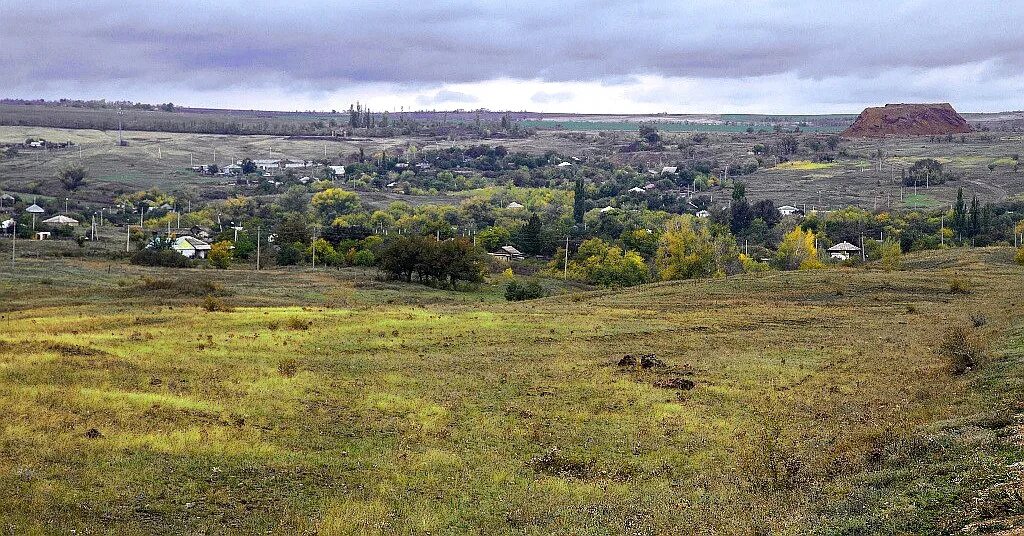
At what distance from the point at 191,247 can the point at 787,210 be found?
96.8 m

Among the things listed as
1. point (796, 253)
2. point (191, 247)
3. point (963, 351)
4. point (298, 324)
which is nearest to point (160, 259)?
point (191, 247)

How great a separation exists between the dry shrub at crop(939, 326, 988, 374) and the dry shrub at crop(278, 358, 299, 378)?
19.7 metres

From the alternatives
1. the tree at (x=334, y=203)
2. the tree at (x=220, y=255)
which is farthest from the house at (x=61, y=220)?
the tree at (x=220, y=255)

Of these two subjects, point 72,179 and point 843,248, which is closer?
point 843,248

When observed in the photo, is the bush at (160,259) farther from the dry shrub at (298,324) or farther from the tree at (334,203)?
the tree at (334,203)

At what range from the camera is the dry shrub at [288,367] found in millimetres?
30047

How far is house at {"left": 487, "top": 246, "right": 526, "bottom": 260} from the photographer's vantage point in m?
118

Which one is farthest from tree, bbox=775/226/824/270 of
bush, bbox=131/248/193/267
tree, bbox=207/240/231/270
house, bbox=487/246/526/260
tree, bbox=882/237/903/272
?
bush, bbox=131/248/193/267

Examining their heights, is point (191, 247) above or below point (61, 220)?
below

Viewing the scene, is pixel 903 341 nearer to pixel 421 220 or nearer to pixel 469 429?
pixel 469 429

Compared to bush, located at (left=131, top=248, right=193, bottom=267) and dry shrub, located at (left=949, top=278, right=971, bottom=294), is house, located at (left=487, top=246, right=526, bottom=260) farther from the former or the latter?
dry shrub, located at (left=949, top=278, right=971, bottom=294)

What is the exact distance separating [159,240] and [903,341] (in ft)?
288

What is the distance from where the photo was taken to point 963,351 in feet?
105

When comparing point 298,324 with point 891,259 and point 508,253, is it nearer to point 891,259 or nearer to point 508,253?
point 891,259
